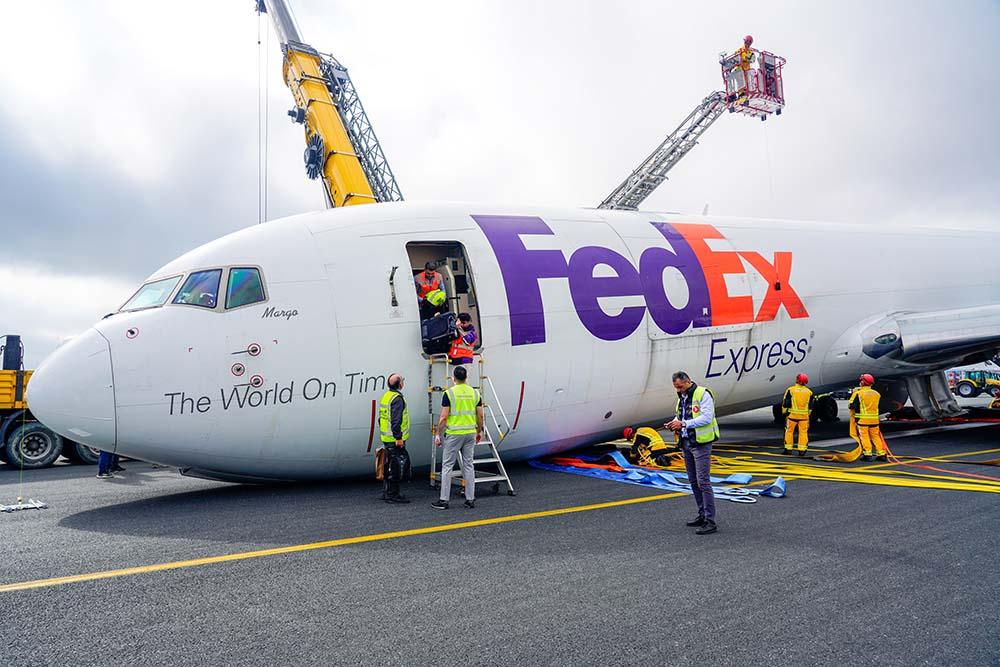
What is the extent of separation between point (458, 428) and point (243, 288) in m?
3.27

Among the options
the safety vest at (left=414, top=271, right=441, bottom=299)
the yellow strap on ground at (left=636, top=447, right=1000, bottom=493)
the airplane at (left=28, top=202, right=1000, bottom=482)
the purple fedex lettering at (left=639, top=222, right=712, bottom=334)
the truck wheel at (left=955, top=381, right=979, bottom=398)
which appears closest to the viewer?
the airplane at (left=28, top=202, right=1000, bottom=482)

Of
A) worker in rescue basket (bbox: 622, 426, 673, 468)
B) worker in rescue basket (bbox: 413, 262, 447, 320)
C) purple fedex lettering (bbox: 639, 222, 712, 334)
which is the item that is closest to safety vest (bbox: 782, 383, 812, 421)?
purple fedex lettering (bbox: 639, 222, 712, 334)

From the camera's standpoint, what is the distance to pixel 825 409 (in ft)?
65.2

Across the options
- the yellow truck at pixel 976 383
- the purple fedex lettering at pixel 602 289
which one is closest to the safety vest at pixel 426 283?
the purple fedex lettering at pixel 602 289

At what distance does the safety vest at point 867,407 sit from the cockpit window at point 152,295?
11536 millimetres

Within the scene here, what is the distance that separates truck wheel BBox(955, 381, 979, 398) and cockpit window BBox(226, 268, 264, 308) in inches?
1631

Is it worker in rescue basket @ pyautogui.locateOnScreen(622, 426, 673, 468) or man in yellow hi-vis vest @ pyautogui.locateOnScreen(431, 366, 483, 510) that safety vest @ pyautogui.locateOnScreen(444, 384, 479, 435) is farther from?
worker in rescue basket @ pyautogui.locateOnScreen(622, 426, 673, 468)

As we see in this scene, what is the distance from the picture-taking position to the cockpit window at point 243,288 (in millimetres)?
8336

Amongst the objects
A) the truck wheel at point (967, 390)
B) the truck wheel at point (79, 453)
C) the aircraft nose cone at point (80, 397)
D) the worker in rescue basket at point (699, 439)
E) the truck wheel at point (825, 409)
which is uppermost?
the aircraft nose cone at point (80, 397)

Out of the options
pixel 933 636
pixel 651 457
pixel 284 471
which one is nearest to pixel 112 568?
pixel 284 471

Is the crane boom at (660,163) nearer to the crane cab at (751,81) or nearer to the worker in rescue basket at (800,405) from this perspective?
the crane cab at (751,81)

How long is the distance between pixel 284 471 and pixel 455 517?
8.54 feet

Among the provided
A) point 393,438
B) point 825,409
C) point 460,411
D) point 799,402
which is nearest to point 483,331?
point 460,411

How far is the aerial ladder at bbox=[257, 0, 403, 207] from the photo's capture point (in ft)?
87.6
